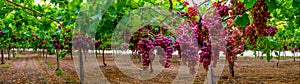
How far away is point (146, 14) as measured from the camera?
4.92 metres

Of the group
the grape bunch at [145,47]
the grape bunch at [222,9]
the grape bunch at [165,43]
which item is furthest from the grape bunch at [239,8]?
the grape bunch at [145,47]

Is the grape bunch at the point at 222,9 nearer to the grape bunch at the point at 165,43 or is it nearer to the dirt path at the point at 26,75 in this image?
the grape bunch at the point at 165,43

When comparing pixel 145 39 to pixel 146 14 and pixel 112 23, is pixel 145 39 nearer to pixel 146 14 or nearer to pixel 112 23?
pixel 146 14

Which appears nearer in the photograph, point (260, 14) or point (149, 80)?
point (260, 14)

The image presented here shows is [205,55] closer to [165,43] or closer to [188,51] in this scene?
[188,51]

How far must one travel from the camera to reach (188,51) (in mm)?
3236

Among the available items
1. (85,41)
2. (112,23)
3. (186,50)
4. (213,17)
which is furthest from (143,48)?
(85,41)

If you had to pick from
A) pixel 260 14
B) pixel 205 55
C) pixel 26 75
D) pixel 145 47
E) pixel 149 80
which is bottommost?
pixel 149 80

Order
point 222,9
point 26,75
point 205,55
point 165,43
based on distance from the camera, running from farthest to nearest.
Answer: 1. point 26,75
2. point 205,55
3. point 222,9
4. point 165,43

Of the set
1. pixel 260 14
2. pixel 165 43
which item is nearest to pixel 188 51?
pixel 165 43

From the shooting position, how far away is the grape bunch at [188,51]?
318 cm

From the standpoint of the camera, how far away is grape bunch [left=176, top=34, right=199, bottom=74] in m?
3.18

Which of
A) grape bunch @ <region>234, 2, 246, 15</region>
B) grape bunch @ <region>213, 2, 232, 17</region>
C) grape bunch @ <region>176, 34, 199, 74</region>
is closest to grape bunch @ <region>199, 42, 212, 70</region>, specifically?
grape bunch @ <region>176, 34, 199, 74</region>

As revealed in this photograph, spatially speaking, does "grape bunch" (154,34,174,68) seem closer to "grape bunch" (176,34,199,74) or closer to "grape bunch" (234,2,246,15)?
"grape bunch" (176,34,199,74)
